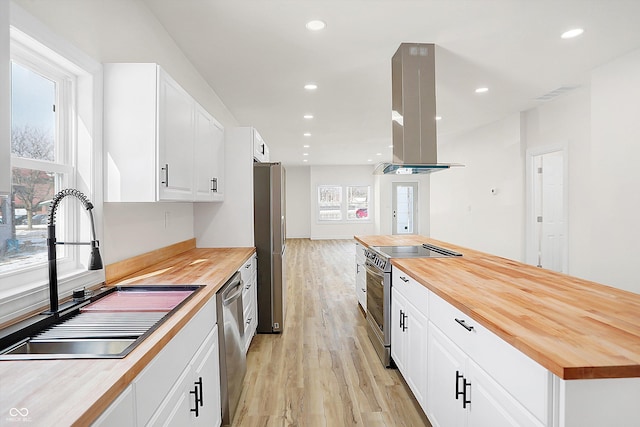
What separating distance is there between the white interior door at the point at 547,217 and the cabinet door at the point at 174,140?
16.9 feet

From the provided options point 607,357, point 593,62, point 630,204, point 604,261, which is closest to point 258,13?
point 607,357

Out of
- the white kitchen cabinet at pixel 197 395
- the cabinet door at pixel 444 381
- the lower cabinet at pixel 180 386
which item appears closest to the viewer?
the lower cabinet at pixel 180 386

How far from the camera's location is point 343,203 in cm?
1276

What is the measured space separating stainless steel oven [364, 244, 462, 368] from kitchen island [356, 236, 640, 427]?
668mm

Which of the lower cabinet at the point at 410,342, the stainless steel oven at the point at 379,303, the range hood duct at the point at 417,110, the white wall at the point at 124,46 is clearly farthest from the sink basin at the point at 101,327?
the range hood duct at the point at 417,110

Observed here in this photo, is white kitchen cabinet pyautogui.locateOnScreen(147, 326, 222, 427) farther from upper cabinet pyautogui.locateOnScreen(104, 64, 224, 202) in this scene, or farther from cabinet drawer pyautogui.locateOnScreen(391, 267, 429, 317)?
cabinet drawer pyautogui.locateOnScreen(391, 267, 429, 317)

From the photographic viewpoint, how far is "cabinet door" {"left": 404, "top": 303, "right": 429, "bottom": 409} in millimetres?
2086

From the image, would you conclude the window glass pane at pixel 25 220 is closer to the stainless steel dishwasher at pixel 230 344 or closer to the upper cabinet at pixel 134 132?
the upper cabinet at pixel 134 132

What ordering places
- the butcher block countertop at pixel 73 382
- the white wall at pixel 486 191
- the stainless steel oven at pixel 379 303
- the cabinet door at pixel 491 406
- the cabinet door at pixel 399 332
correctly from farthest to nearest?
the white wall at pixel 486 191, the stainless steel oven at pixel 379 303, the cabinet door at pixel 399 332, the cabinet door at pixel 491 406, the butcher block countertop at pixel 73 382

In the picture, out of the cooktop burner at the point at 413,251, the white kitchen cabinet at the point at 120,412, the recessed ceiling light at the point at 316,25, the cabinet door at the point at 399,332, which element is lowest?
the cabinet door at the point at 399,332

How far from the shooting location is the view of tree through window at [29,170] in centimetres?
146

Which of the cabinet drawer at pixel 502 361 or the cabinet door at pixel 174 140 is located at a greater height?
the cabinet door at pixel 174 140

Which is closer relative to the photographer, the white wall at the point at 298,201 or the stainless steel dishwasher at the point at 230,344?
the stainless steel dishwasher at the point at 230,344

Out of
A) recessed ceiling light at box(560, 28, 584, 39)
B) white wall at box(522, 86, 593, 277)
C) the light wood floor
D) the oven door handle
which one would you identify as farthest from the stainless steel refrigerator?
white wall at box(522, 86, 593, 277)
